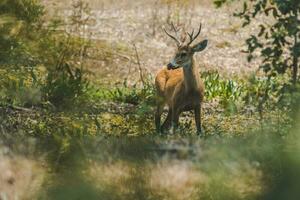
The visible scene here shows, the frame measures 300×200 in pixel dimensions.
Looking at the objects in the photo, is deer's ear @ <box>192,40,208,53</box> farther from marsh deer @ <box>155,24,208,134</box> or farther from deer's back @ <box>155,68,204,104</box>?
deer's back @ <box>155,68,204,104</box>

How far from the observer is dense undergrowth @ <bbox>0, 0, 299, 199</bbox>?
6.62 meters

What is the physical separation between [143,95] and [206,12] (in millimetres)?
7247

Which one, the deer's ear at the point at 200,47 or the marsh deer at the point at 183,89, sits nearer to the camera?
the marsh deer at the point at 183,89

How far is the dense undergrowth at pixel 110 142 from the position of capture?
662cm

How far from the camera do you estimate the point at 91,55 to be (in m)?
14.6

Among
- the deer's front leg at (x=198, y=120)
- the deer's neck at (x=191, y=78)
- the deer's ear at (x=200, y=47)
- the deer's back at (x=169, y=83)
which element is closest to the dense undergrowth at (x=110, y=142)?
the deer's front leg at (x=198, y=120)

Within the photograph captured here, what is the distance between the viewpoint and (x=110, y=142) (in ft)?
25.1

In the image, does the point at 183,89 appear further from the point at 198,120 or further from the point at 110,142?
the point at 110,142

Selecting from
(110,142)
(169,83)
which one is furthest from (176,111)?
(110,142)

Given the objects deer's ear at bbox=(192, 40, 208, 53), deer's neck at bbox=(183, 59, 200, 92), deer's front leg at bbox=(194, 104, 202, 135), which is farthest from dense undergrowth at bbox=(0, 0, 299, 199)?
deer's ear at bbox=(192, 40, 208, 53)

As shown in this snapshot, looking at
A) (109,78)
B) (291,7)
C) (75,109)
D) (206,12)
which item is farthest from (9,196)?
(206,12)

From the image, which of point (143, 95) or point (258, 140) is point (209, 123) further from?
point (258, 140)

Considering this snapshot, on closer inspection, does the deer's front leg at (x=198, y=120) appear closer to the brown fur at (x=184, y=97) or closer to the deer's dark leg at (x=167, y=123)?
the brown fur at (x=184, y=97)

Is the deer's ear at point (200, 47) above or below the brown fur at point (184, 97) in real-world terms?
above
